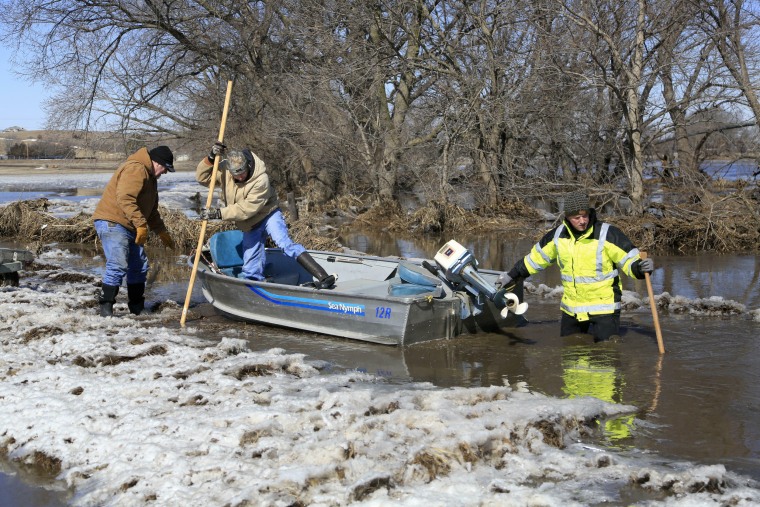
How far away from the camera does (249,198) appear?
9227 mm

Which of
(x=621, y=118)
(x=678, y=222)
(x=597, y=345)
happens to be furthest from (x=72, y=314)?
(x=621, y=118)

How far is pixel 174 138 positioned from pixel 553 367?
21.2 m

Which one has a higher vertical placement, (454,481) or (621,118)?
(621,118)

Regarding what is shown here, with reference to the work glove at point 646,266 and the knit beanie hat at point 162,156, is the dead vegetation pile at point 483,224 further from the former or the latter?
the work glove at point 646,266

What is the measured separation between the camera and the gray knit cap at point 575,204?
24.9 ft

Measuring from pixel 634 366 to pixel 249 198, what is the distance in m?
4.39

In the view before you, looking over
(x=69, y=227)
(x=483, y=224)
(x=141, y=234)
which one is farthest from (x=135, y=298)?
(x=483, y=224)

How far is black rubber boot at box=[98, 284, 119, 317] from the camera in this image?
927 centimetres

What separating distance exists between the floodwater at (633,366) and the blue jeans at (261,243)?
66cm

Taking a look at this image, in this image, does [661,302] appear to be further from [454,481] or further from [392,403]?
[454,481]

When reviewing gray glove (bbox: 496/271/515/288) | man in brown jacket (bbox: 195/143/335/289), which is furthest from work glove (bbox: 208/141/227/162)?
gray glove (bbox: 496/271/515/288)

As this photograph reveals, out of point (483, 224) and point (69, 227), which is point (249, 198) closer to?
point (69, 227)

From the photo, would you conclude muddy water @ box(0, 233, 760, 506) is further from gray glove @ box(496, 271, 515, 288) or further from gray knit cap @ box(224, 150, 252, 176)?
gray knit cap @ box(224, 150, 252, 176)

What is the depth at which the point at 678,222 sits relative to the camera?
1534cm
